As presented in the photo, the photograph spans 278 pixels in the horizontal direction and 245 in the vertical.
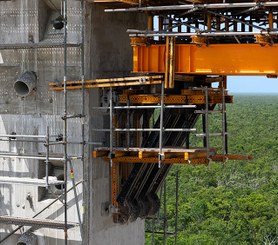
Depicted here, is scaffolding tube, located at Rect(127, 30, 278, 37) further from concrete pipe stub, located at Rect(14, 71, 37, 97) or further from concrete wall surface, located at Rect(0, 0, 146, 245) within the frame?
concrete pipe stub, located at Rect(14, 71, 37, 97)

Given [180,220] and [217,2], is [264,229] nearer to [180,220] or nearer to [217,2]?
[180,220]

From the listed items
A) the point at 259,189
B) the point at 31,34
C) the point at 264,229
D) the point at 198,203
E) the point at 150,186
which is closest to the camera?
the point at 31,34

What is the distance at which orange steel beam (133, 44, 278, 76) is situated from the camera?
52.2ft

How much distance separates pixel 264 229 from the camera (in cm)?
4616

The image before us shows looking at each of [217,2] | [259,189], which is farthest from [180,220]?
[217,2]

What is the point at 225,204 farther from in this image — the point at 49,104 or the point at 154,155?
the point at 49,104

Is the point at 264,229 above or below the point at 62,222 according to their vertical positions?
below

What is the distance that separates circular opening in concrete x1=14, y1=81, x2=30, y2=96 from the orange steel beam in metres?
2.45

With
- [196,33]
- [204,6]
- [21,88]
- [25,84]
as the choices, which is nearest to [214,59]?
[196,33]

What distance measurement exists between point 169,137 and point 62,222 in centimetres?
298

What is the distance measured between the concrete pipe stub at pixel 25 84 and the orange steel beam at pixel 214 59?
7.31ft

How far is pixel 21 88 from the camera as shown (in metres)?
17.6

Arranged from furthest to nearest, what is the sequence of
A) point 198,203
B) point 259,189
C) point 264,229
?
point 259,189 < point 198,203 < point 264,229

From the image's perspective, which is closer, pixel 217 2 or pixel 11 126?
pixel 217 2
